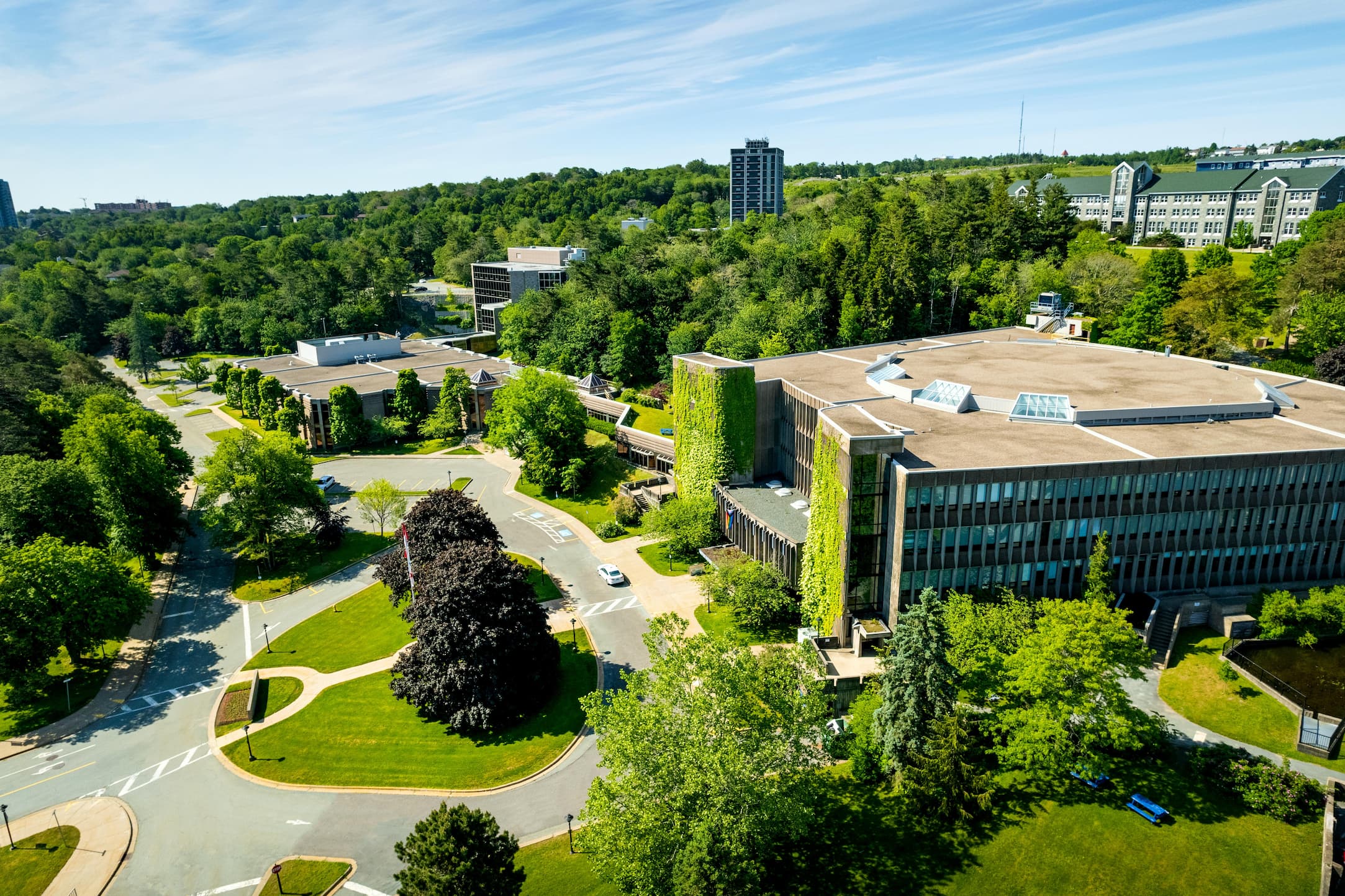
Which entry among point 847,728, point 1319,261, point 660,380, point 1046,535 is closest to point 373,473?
point 660,380

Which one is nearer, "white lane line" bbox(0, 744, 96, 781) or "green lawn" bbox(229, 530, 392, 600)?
"white lane line" bbox(0, 744, 96, 781)

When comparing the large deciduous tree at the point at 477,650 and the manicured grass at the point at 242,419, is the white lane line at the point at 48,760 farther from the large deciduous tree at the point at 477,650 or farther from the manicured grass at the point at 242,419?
the manicured grass at the point at 242,419

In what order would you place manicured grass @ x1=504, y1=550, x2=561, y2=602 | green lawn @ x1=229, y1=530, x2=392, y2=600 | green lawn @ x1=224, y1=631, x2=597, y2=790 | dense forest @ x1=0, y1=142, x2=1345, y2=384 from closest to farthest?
1. green lawn @ x1=224, y1=631, x2=597, y2=790
2. manicured grass @ x1=504, y1=550, x2=561, y2=602
3. green lawn @ x1=229, y1=530, x2=392, y2=600
4. dense forest @ x1=0, y1=142, x2=1345, y2=384

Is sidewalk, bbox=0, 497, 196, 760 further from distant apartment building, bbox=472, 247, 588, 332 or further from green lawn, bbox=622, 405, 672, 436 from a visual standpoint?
distant apartment building, bbox=472, 247, 588, 332

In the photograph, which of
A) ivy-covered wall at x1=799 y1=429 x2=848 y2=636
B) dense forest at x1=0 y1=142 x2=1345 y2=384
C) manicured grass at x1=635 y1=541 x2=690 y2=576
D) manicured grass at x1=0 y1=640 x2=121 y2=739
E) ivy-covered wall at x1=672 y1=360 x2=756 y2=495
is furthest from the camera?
dense forest at x1=0 y1=142 x2=1345 y2=384

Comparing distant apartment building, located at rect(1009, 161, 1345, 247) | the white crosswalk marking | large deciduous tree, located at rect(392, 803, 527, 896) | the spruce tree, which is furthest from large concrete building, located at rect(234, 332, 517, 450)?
distant apartment building, located at rect(1009, 161, 1345, 247)

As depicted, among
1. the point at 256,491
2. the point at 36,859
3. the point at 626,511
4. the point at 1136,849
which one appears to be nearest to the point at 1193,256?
the point at 626,511

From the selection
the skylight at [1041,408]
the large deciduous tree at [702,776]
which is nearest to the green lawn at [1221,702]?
the skylight at [1041,408]
